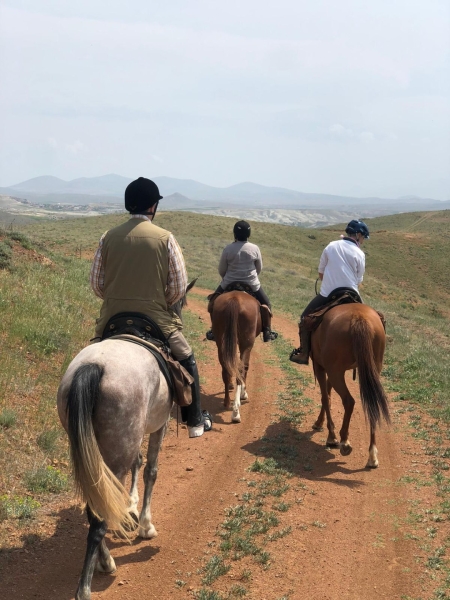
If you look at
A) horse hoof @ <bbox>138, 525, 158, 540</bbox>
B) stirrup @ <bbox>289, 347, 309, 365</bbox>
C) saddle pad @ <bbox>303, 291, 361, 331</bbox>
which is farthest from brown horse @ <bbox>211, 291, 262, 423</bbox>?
horse hoof @ <bbox>138, 525, 158, 540</bbox>

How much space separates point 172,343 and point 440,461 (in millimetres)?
4626

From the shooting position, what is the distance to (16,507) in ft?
19.7

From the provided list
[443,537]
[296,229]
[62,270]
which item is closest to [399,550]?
[443,537]

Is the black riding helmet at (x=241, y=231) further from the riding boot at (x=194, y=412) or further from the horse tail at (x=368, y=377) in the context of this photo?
the riding boot at (x=194, y=412)

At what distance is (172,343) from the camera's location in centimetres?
573

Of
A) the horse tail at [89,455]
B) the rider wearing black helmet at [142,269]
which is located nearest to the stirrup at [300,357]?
the rider wearing black helmet at [142,269]

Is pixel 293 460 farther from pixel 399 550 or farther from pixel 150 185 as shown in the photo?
pixel 150 185

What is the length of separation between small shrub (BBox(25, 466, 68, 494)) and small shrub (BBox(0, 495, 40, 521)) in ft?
1.11

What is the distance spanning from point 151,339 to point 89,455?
1.35 m

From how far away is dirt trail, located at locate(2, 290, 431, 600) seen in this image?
5.10 meters

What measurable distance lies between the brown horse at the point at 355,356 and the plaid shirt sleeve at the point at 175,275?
11.0ft

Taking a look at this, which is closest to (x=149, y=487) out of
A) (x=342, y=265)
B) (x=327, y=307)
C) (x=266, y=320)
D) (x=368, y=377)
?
(x=368, y=377)

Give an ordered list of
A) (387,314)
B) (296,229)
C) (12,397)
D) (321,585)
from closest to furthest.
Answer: (321,585) → (12,397) → (387,314) → (296,229)

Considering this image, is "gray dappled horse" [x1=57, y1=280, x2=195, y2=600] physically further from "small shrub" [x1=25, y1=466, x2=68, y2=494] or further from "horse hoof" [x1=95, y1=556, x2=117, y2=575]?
"small shrub" [x1=25, y1=466, x2=68, y2=494]
